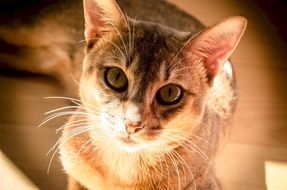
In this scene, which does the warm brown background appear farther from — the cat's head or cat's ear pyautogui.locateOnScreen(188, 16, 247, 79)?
cat's ear pyautogui.locateOnScreen(188, 16, 247, 79)

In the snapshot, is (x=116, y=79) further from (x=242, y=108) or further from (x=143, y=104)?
(x=242, y=108)

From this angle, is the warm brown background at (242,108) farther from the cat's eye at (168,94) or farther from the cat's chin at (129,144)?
the cat's eye at (168,94)

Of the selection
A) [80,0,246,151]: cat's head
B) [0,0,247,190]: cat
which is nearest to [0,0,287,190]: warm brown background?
[0,0,247,190]: cat

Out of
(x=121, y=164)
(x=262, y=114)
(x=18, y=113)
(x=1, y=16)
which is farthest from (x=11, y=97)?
(x=262, y=114)

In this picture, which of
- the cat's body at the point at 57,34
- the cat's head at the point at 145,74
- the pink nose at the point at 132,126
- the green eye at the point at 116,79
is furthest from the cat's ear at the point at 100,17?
the cat's body at the point at 57,34

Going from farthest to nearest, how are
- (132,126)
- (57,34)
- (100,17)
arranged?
1. (57,34)
2. (100,17)
3. (132,126)

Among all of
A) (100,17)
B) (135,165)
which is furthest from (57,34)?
(135,165)

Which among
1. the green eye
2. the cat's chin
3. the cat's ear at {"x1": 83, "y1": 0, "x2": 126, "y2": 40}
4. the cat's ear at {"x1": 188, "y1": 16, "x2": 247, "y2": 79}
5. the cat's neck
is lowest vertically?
the cat's neck
